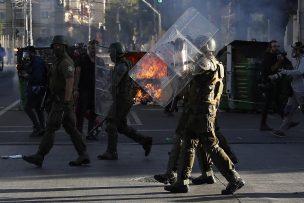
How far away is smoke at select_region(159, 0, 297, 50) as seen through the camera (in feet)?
89.0

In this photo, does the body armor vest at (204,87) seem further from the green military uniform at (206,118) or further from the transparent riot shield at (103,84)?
the transparent riot shield at (103,84)

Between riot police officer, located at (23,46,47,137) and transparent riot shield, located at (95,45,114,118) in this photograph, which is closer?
transparent riot shield, located at (95,45,114,118)

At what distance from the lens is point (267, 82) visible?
1388 cm

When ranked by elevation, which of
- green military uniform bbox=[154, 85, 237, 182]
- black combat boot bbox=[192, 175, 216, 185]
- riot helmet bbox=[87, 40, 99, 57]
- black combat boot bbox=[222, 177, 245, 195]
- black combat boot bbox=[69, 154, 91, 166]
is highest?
riot helmet bbox=[87, 40, 99, 57]

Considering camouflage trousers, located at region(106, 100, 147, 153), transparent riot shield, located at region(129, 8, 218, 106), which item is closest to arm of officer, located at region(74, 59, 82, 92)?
camouflage trousers, located at region(106, 100, 147, 153)

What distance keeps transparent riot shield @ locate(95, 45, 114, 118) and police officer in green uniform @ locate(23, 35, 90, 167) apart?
4.42ft

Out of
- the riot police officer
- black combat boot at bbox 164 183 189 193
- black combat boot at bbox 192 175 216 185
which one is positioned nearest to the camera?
black combat boot at bbox 164 183 189 193

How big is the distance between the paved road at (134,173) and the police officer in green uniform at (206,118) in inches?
11.2

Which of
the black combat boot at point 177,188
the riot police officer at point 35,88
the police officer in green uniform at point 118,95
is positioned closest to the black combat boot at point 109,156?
the police officer in green uniform at point 118,95

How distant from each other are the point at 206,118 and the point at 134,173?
183 centimetres

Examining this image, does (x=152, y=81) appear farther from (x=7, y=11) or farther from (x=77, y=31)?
(x=7, y=11)

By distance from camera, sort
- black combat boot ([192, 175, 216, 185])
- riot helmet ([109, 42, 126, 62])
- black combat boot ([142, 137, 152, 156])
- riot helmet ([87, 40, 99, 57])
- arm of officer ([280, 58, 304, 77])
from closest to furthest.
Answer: black combat boot ([192, 175, 216, 185]) → riot helmet ([109, 42, 126, 62]) → black combat boot ([142, 137, 152, 156]) → riot helmet ([87, 40, 99, 57]) → arm of officer ([280, 58, 304, 77])

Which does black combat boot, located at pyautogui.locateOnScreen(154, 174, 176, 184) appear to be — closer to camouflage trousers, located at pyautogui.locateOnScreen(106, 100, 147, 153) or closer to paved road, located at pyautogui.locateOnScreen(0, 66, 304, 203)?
paved road, located at pyautogui.locateOnScreen(0, 66, 304, 203)

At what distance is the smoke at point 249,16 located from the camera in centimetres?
2712
